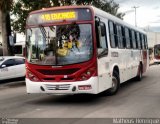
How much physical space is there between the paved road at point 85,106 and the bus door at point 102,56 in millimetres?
626

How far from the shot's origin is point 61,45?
1187cm

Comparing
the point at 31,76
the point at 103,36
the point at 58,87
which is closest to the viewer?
the point at 58,87

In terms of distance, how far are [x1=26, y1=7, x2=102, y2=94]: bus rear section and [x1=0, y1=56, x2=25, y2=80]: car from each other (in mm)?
7872

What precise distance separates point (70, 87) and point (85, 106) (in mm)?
714

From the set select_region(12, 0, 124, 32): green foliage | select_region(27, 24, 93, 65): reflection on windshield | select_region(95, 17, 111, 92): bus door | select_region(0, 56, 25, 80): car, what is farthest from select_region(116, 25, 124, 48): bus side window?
select_region(12, 0, 124, 32): green foliage

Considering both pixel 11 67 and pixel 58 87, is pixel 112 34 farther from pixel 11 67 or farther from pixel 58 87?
pixel 11 67

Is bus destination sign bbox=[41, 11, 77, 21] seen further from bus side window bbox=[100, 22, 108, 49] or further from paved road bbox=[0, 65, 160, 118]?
paved road bbox=[0, 65, 160, 118]

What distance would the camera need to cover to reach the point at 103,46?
1259cm

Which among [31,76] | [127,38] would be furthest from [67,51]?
[127,38]

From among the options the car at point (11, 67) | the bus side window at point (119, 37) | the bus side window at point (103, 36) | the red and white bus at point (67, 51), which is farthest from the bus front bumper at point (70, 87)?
the car at point (11, 67)

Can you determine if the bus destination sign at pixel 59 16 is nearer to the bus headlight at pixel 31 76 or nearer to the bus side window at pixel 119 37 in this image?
the bus headlight at pixel 31 76

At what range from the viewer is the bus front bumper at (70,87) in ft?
37.6

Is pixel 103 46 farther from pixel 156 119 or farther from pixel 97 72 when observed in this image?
pixel 156 119

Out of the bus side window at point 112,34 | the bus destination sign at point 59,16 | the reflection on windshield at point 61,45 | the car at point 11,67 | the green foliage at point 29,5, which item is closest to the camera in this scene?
the reflection on windshield at point 61,45
